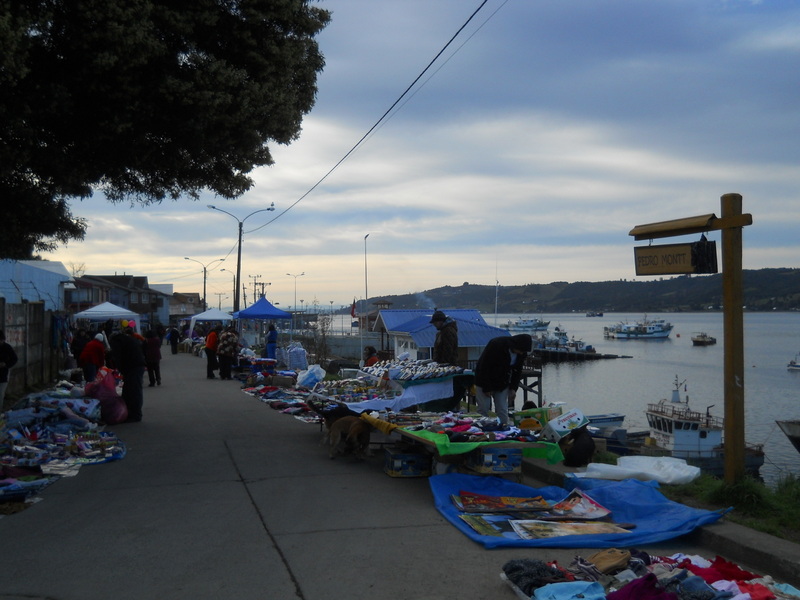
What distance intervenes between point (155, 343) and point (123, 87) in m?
13.1

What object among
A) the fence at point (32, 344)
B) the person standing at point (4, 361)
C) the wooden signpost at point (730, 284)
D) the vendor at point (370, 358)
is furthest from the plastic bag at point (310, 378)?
the wooden signpost at point (730, 284)

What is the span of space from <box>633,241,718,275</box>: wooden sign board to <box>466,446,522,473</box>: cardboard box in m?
2.55

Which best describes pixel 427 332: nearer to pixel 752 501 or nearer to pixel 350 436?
pixel 350 436

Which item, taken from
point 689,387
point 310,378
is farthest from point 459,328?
point 689,387

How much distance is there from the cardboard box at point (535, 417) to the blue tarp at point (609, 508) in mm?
2213

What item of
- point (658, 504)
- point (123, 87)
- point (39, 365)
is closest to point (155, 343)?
point (39, 365)

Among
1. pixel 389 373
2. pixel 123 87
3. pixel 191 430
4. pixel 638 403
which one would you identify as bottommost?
pixel 638 403

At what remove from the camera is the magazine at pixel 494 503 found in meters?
7.10

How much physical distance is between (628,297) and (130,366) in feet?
458

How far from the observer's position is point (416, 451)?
9.50m

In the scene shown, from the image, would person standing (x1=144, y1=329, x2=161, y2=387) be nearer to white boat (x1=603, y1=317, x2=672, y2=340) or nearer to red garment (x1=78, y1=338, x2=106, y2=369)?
red garment (x1=78, y1=338, x2=106, y2=369)

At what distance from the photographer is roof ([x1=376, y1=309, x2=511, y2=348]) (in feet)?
96.9

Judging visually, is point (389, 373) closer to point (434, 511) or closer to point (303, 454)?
point (303, 454)

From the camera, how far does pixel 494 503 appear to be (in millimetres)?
7312
